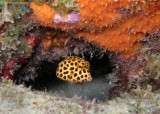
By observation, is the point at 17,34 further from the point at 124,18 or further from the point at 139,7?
the point at 139,7

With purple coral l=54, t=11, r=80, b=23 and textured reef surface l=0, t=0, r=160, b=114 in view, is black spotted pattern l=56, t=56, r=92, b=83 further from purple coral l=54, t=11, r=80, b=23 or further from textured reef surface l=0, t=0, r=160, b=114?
purple coral l=54, t=11, r=80, b=23

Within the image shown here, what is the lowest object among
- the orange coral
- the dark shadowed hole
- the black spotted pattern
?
the dark shadowed hole

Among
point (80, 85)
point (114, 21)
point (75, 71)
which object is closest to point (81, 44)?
point (75, 71)

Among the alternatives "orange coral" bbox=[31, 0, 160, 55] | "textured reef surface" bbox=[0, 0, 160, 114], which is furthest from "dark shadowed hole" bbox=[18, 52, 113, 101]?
"orange coral" bbox=[31, 0, 160, 55]

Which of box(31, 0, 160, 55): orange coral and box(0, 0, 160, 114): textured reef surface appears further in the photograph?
box(31, 0, 160, 55): orange coral

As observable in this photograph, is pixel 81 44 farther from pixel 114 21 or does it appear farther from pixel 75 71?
pixel 114 21

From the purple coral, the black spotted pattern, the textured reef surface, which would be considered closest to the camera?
the textured reef surface

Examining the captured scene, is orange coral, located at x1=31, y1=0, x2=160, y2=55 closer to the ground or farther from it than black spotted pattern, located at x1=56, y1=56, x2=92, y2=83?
farther from it

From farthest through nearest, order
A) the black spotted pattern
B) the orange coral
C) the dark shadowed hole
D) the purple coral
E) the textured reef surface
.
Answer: the dark shadowed hole → the black spotted pattern → the purple coral → the orange coral → the textured reef surface

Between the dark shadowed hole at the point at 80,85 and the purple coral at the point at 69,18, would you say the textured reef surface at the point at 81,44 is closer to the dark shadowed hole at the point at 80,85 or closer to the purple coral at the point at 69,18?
the purple coral at the point at 69,18
